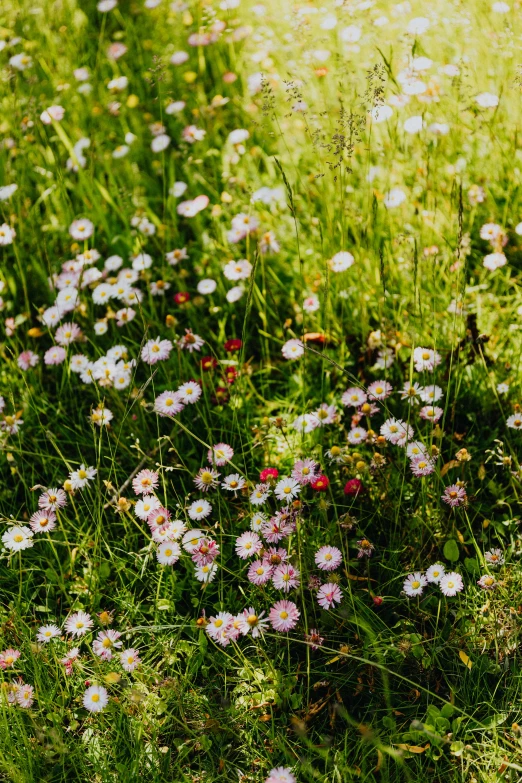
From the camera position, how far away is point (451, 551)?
163cm

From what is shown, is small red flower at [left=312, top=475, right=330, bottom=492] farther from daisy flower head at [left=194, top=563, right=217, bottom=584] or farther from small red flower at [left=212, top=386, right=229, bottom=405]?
small red flower at [left=212, top=386, right=229, bottom=405]

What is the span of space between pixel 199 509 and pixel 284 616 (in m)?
0.35

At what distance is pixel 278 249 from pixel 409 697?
138cm

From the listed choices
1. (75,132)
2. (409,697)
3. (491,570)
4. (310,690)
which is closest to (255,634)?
(310,690)

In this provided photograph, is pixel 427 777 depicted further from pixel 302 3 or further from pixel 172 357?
pixel 302 3

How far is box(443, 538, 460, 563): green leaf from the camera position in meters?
1.62

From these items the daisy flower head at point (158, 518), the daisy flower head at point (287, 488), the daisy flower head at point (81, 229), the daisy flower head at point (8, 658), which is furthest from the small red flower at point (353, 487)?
the daisy flower head at point (81, 229)

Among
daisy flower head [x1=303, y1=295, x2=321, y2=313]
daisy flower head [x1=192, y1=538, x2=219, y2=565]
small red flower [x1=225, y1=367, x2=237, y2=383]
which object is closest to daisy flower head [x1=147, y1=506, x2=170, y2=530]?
daisy flower head [x1=192, y1=538, x2=219, y2=565]

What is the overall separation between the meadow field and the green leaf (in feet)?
0.14

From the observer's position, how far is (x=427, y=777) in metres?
1.38

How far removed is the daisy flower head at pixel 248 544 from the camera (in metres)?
1.64

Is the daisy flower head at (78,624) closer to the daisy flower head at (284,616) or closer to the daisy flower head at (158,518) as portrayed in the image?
the daisy flower head at (158,518)

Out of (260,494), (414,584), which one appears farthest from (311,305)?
(414,584)

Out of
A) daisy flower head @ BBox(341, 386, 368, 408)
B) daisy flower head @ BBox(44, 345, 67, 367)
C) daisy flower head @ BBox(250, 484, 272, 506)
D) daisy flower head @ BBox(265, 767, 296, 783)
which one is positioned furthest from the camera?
daisy flower head @ BBox(44, 345, 67, 367)
